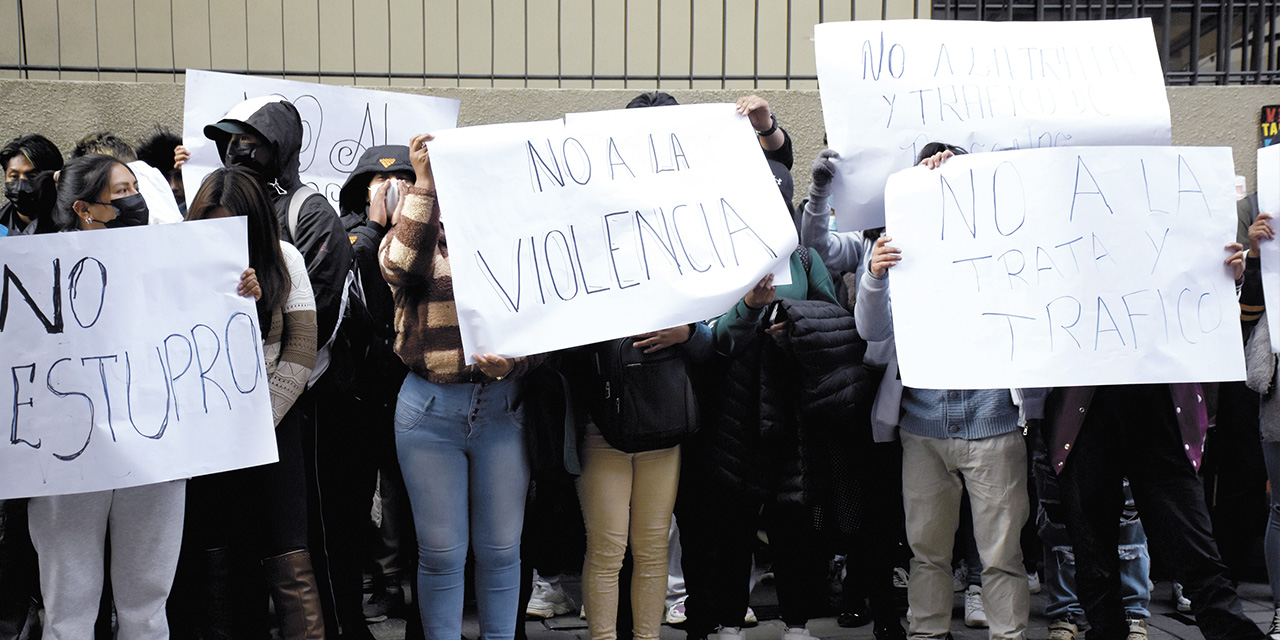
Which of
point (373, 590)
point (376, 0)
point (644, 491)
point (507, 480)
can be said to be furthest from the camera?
point (376, 0)

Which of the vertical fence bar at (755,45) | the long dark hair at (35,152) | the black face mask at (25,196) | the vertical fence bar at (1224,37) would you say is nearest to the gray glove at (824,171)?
the vertical fence bar at (755,45)

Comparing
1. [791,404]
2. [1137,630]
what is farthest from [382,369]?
[1137,630]

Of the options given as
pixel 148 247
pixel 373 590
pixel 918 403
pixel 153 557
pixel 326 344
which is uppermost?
pixel 148 247

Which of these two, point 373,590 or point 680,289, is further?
point 373,590

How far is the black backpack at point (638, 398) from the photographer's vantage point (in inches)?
148

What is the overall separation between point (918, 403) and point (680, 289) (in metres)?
1.17

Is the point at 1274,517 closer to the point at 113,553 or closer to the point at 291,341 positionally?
the point at 291,341

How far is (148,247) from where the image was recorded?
10.3 ft

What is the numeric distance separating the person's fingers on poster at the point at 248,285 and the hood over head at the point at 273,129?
2.91 ft

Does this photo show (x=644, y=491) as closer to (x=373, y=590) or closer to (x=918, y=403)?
(x=918, y=403)

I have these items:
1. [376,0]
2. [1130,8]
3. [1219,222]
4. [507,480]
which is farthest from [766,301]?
[1130,8]

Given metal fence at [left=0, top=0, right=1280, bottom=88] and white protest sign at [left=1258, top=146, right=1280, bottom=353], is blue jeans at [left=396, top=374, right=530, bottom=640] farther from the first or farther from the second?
metal fence at [left=0, top=0, right=1280, bottom=88]

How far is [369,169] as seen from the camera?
4.44 m

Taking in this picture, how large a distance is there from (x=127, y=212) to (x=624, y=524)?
2.01 m
